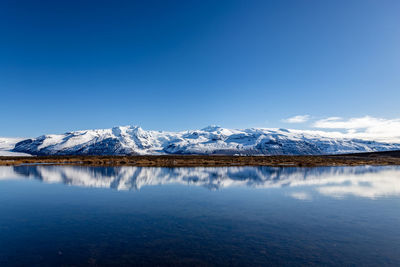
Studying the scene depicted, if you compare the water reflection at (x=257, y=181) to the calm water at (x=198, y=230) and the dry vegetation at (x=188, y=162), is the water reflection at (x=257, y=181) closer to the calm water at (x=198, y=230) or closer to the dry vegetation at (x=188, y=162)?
the calm water at (x=198, y=230)

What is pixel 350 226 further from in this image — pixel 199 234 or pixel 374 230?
pixel 199 234

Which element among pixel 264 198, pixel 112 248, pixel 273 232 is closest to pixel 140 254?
pixel 112 248

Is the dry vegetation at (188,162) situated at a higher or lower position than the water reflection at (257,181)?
higher

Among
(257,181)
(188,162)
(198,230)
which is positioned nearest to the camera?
(198,230)

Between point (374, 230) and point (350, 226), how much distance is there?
806mm

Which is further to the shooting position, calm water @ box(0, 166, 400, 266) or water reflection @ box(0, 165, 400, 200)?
water reflection @ box(0, 165, 400, 200)

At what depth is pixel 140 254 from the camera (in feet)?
24.3

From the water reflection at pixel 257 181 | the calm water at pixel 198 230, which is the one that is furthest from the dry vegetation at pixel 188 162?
the calm water at pixel 198 230

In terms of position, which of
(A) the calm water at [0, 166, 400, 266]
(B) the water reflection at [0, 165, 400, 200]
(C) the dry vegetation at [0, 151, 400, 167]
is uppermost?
(C) the dry vegetation at [0, 151, 400, 167]

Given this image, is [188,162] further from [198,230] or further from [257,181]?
[198,230]

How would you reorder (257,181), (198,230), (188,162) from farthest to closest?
(188,162) < (257,181) < (198,230)

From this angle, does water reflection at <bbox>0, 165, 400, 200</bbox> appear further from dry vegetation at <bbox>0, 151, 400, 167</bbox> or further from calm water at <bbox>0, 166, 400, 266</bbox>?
dry vegetation at <bbox>0, 151, 400, 167</bbox>

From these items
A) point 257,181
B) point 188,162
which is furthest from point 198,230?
point 188,162

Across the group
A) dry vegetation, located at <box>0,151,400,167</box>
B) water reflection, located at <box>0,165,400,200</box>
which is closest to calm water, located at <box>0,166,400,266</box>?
water reflection, located at <box>0,165,400,200</box>
